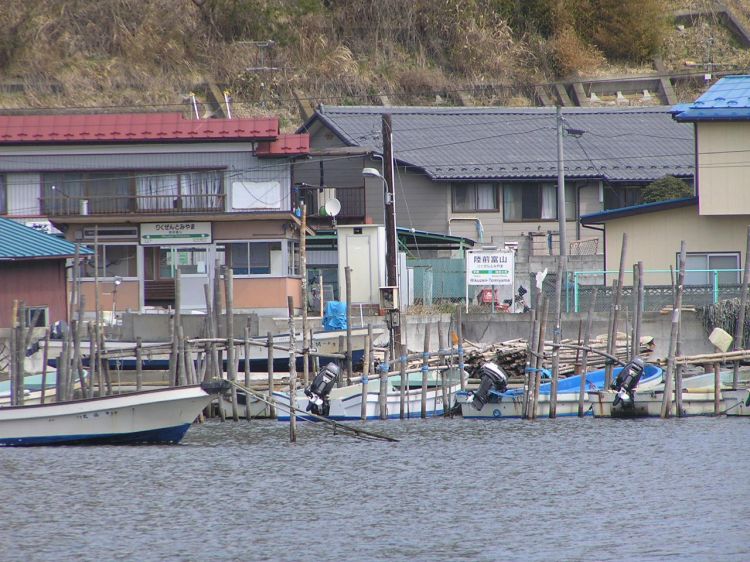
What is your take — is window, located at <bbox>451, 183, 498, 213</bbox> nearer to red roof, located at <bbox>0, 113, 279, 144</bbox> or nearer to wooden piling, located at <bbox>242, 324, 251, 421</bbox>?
red roof, located at <bbox>0, 113, 279, 144</bbox>

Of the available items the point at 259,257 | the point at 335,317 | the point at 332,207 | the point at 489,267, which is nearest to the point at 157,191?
the point at 259,257

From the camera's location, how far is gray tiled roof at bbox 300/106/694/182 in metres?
48.7

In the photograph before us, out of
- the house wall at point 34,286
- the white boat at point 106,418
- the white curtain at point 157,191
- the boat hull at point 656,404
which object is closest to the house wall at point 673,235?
the boat hull at point 656,404

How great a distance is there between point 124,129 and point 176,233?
3793 millimetres

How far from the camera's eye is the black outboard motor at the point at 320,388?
28609 mm

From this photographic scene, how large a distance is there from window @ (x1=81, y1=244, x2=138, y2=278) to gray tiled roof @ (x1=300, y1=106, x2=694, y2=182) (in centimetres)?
1053

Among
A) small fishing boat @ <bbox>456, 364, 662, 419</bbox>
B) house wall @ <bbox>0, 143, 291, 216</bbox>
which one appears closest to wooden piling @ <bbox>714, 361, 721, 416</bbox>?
small fishing boat @ <bbox>456, 364, 662, 419</bbox>

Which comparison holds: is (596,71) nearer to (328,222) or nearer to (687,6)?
(687,6)

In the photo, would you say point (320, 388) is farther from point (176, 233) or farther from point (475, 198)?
point (475, 198)

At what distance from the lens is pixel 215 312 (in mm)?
29859

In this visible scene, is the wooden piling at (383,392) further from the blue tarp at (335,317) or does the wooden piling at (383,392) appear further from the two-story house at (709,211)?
the two-story house at (709,211)

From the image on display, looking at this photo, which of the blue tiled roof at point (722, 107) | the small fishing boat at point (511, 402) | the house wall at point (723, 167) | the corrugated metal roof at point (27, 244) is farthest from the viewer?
the blue tiled roof at point (722, 107)

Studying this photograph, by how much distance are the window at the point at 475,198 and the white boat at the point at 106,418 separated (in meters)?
24.0

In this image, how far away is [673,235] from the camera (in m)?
38.8
